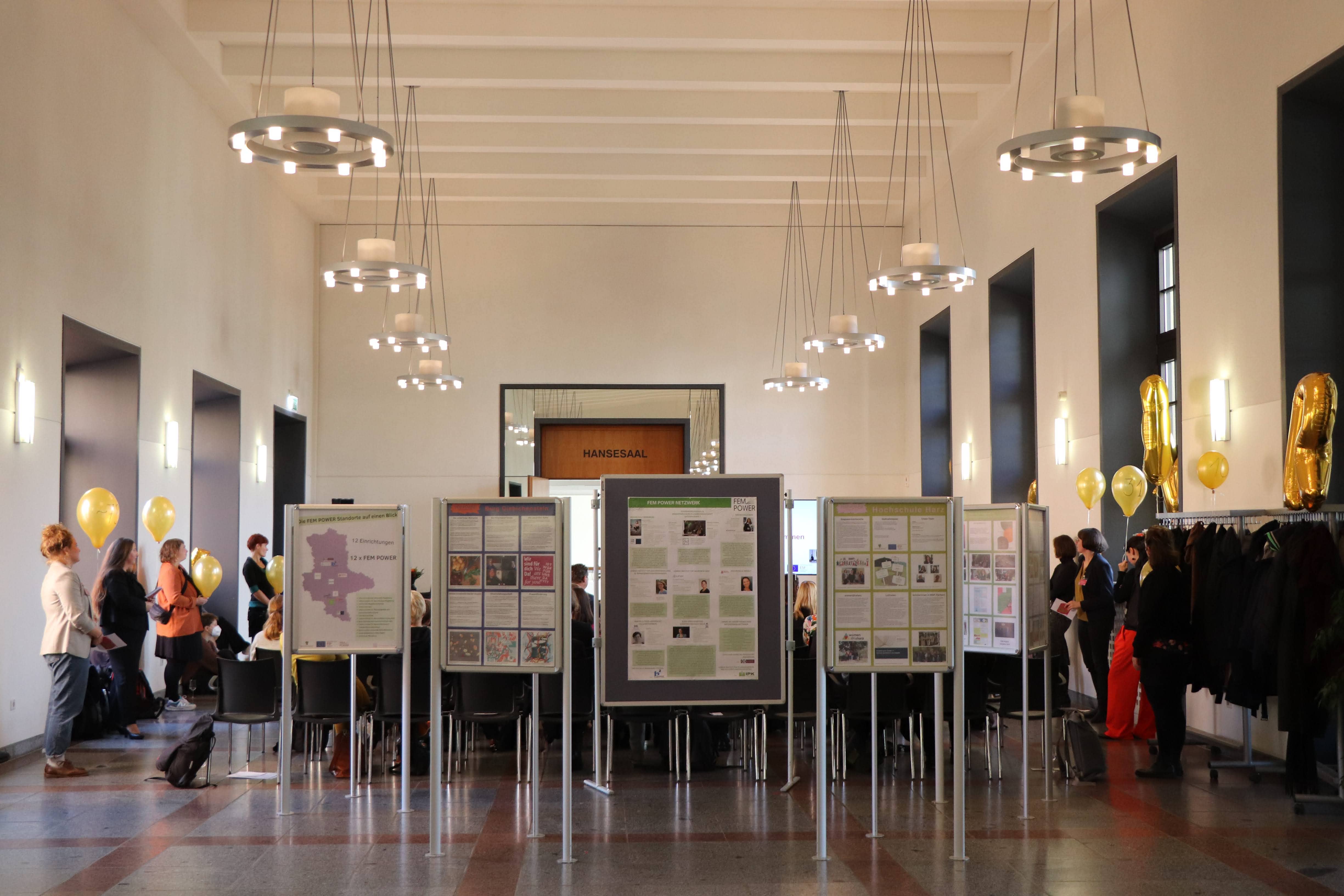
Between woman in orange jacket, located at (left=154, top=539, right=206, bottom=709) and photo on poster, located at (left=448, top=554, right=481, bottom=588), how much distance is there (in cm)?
493

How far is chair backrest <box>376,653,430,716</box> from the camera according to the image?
7359 mm

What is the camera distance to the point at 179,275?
1179 cm

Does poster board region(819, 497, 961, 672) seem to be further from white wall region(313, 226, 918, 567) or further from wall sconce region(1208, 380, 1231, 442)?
white wall region(313, 226, 918, 567)

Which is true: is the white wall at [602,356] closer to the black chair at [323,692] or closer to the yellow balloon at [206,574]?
the yellow balloon at [206,574]

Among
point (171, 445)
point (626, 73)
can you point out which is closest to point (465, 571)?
point (171, 445)

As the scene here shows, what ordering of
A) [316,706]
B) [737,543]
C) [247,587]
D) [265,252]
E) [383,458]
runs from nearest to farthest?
1. [737,543]
2. [316,706]
3. [247,587]
4. [265,252]
5. [383,458]

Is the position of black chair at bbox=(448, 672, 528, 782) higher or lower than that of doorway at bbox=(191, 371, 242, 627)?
lower

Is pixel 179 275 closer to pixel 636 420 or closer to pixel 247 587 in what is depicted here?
pixel 247 587

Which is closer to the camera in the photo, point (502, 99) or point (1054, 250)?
point (1054, 250)

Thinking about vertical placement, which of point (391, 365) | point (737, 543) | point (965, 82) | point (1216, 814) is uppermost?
point (965, 82)

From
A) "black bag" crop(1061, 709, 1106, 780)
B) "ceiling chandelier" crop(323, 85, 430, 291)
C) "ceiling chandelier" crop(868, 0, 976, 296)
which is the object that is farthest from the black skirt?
"black bag" crop(1061, 709, 1106, 780)

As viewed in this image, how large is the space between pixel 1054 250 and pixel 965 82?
2.04 m

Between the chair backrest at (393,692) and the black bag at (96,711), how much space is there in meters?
2.87

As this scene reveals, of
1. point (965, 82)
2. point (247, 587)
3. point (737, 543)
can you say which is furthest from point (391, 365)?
point (737, 543)
